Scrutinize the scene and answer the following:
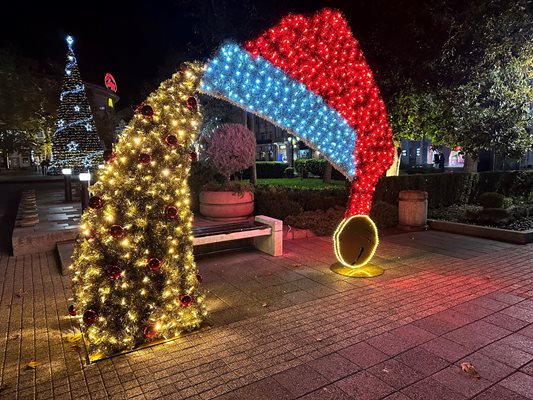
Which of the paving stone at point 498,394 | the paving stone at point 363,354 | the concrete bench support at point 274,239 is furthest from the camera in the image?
the concrete bench support at point 274,239

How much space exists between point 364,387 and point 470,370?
1025 millimetres

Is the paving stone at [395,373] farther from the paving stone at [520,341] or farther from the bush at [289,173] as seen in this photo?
the bush at [289,173]

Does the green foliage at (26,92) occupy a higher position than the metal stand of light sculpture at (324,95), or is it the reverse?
the green foliage at (26,92)

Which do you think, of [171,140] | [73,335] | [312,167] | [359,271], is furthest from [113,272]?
[312,167]

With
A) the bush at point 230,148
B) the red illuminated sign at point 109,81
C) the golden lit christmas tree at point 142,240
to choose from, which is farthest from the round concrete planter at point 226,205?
the red illuminated sign at point 109,81

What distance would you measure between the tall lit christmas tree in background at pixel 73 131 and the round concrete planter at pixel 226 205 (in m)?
6.69

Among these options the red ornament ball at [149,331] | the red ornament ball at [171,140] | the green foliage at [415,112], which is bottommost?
the red ornament ball at [149,331]

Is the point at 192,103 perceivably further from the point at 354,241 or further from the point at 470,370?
the point at 470,370

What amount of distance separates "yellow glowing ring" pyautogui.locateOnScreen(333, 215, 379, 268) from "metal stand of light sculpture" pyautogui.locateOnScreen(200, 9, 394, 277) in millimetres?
16

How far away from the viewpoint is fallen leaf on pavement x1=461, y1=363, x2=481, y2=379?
3303 mm

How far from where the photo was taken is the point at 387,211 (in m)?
10.3

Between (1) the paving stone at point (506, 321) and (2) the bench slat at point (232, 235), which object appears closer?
(1) the paving stone at point (506, 321)

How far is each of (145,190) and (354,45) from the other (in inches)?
159

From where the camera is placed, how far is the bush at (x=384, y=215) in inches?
401
